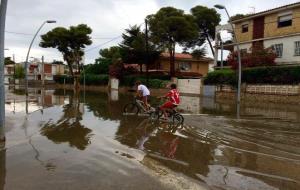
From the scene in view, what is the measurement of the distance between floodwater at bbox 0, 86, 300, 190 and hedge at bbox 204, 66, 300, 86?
61.2 ft

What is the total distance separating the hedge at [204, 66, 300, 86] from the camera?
112ft

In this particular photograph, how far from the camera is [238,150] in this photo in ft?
35.4

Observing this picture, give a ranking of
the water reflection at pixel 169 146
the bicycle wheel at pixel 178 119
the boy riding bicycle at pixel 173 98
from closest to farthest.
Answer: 1. the water reflection at pixel 169 146
2. the bicycle wheel at pixel 178 119
3. the boy riding bicycle at pixel 173 98

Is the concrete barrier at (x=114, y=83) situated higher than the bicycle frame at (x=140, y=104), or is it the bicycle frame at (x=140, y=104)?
the concrete barrier at (x=114, y=83)

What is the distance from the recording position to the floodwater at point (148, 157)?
753cm

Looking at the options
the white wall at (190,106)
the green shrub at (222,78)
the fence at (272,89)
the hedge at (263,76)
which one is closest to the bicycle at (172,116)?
the white wall at (190,106)

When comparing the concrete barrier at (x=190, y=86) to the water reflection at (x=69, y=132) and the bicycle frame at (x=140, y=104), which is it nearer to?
the bicycle frame at (x=140, y=104)

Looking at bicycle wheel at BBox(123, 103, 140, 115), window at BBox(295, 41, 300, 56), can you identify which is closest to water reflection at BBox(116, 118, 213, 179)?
bicycle wheel at BBox(123, 103, 140, 115)

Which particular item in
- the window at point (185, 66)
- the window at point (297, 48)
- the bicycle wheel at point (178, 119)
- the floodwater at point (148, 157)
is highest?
the window at point (297, 48)

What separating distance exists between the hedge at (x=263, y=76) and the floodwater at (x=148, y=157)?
18.7 meters

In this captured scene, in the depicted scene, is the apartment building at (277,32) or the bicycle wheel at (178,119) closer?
the bicycle wheel at (178,119)

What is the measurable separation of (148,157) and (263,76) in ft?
95.5

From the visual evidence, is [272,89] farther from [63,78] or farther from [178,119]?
[63,78]

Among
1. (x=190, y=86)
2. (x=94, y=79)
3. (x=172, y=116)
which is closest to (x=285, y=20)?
(x=190, y=86)
